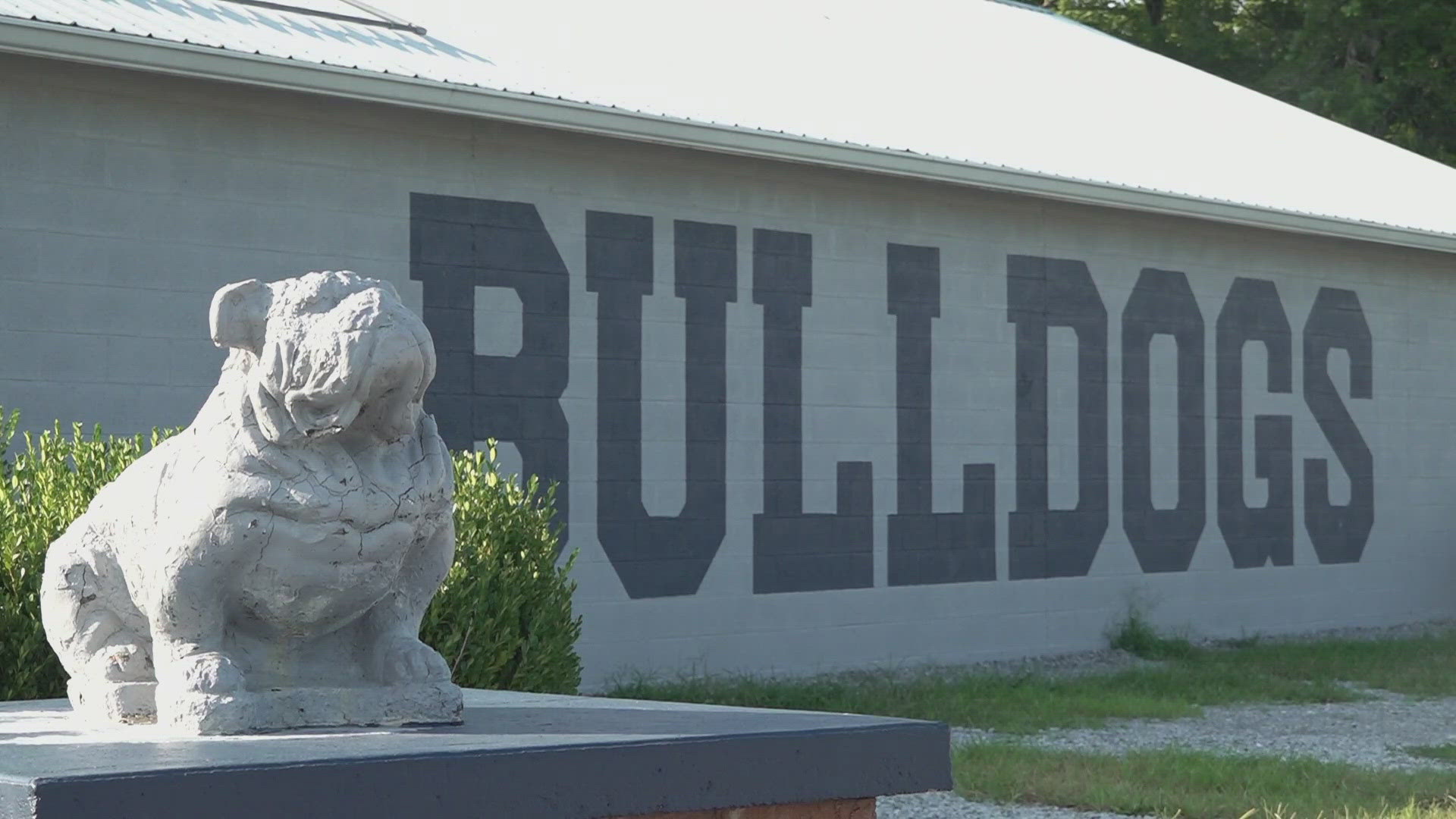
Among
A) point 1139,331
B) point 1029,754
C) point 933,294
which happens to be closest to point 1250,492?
point 1139,331

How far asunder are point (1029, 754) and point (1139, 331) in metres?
6.56

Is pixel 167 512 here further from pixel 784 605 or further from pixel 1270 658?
pixel 1270 658

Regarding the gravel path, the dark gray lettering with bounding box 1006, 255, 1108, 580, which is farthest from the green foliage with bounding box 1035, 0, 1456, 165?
the gravel path

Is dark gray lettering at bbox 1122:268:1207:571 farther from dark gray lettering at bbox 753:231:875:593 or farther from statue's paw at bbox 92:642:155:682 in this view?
statue's paw at bbox 92:642:155:682

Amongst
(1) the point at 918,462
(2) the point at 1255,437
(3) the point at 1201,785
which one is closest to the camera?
(3) the point at 1201,785

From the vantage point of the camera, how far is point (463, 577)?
7.54 m

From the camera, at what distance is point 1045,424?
14.8 metres

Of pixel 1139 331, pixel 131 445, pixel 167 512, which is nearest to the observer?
pixel 167 512

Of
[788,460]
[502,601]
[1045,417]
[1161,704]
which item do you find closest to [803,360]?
[788,460]

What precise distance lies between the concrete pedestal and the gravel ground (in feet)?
12.2

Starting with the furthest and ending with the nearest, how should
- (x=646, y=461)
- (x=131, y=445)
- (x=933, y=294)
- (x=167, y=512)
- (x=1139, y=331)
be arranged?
1. (x=1139, y=331)
2. (x=933, y=294)
3. (x=646, y=461)
4. (x=131, y=445)
5. (x=167, y=512)

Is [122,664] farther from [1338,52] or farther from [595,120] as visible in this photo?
[1338,52]

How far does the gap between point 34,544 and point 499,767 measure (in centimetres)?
357

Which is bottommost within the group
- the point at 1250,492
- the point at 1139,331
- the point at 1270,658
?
the point at 1270,658
